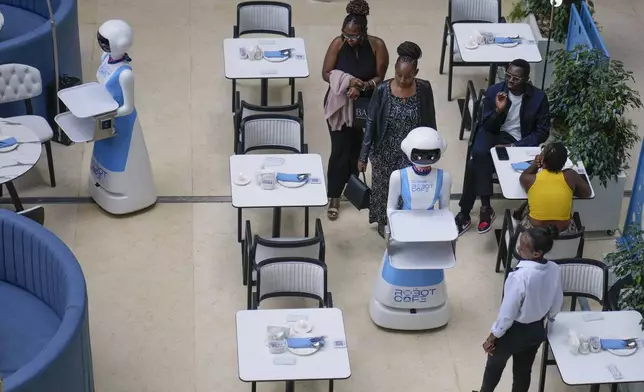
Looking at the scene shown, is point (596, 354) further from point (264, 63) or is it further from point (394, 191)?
point (264, 63)

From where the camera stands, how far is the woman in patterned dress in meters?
8.43

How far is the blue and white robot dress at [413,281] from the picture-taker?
802 centimetres

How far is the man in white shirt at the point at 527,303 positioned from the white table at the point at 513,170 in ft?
5.16

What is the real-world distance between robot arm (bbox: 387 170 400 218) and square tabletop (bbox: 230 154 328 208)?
0.65 m

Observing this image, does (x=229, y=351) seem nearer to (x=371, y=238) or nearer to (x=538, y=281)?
(x=371, y=238)

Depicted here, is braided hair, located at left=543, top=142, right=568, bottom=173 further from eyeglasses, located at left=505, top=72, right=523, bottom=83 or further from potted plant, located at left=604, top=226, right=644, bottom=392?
eyeglasses, located at left=505, top=72, right=523, bottom=83

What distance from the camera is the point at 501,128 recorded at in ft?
30.8

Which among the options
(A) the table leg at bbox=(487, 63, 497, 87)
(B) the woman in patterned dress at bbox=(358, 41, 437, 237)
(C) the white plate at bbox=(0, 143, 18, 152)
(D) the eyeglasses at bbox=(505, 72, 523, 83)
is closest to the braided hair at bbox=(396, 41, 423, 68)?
(B) the woman in patterned dress at bbox=(358, 41, 437, 237)

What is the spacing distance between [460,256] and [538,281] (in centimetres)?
241

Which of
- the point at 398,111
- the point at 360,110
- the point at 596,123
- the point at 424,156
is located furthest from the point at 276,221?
the point at 596,123

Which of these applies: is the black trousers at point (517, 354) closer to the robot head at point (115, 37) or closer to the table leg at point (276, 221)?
the table leg at point (276, 221)

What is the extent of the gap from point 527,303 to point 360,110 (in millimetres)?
2774

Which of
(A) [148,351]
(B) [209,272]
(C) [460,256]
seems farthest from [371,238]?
(A) [148,351]

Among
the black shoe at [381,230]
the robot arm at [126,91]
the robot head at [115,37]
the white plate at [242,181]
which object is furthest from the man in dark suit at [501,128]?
the robot head at [115,37]
